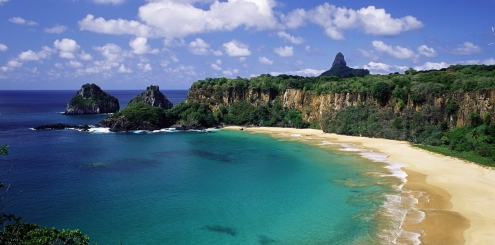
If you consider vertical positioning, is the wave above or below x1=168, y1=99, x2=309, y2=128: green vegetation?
below

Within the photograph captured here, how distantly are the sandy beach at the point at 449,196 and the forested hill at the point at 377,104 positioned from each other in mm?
7290

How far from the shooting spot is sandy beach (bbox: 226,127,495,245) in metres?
23.2

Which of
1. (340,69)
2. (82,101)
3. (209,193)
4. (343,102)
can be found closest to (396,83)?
(343,102)

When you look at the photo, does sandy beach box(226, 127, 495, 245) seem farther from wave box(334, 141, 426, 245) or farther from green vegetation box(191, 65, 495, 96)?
green vegetation box(191, 65, 495, 96)

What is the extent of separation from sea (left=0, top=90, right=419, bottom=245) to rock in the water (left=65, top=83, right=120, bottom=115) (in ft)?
210

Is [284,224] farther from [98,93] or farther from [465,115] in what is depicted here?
[98,93]

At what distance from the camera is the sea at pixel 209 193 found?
23.8 m

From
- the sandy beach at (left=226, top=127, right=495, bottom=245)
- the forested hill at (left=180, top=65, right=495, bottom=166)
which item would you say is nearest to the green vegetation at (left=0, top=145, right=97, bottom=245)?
the sandy beach at (left=226, top=127, right=495, bottom=245)

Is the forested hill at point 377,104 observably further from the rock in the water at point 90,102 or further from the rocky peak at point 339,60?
the rocky peak at point 339,60

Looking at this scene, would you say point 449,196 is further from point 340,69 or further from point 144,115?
point 340,69

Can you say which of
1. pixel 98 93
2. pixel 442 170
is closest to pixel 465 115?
pixel 442 170

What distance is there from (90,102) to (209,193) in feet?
328

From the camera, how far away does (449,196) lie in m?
30.8

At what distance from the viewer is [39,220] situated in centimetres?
2533
